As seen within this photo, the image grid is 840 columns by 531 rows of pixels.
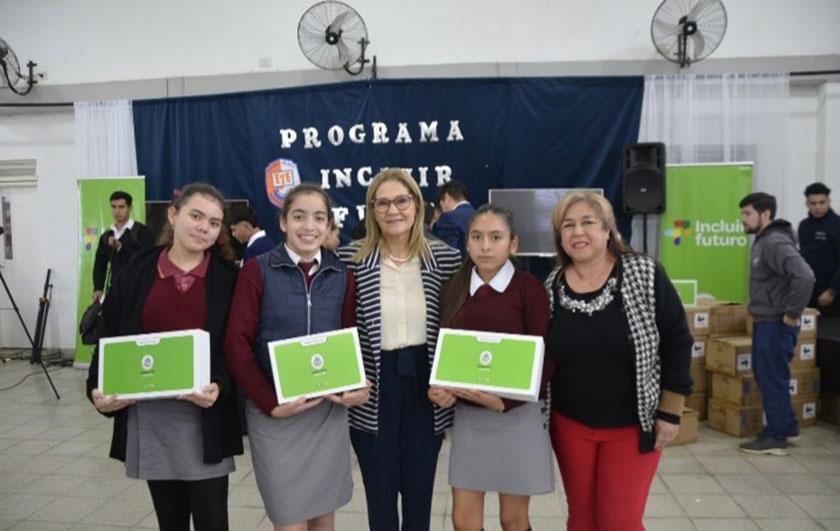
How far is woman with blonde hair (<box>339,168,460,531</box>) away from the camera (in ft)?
6.01

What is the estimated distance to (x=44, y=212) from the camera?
6871 mm

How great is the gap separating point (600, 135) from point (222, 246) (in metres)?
4.60

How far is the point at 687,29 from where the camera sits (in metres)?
5.44

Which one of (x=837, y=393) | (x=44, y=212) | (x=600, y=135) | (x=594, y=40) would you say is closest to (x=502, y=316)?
(x=837, y=393)

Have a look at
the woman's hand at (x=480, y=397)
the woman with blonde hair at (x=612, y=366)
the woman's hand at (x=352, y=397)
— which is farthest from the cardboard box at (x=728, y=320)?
the woman's hand at (x=352, y=397)

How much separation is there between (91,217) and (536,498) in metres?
5.66

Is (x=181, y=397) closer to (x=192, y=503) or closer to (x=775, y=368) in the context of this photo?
(x=192, y=503)

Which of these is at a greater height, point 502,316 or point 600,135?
point 600,135

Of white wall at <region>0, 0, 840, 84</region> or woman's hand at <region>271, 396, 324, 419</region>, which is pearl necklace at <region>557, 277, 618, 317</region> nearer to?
woman's hand at <region>271, 396, 324, 419</region>

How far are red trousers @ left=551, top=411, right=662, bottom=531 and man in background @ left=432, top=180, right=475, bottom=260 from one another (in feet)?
7.57

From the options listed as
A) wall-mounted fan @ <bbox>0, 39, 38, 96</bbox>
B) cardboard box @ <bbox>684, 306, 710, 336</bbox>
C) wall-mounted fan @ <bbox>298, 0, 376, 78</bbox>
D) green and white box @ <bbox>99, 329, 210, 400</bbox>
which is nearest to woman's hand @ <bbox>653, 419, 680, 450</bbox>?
green and white box @ <bbox>99, 329, 210, 400</bbox>

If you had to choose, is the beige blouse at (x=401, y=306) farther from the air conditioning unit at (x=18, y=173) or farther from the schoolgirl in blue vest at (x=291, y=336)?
the air conditioning unit at (x=18, y=173)

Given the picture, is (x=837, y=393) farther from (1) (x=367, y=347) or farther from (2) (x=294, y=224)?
(2) (x=294, y=224)

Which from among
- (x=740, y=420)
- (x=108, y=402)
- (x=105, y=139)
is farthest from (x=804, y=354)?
(x=105, y=139)
